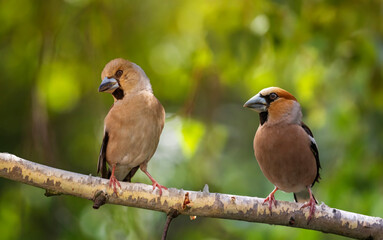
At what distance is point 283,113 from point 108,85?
112 cm

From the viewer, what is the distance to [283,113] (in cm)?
321

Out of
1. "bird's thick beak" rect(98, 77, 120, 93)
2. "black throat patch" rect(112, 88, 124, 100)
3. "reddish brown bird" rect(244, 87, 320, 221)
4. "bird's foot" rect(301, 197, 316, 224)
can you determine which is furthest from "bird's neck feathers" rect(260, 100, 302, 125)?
"bird's thick beak" rect(98, 77, 120, 93)

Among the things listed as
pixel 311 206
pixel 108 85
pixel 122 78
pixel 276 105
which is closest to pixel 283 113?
pixel 276 105

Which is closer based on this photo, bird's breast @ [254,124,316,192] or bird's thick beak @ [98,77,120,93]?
bird's thick beak @ [98,77,120,93]

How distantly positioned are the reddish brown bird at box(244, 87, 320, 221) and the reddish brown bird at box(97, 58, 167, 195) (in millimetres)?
563

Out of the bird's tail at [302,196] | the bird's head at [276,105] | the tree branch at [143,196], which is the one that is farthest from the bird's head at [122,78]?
the bird's tail at [302,196]

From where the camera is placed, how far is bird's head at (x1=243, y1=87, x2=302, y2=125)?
3.01 meters

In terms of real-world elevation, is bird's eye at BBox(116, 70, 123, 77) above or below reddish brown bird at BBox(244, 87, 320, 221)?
above

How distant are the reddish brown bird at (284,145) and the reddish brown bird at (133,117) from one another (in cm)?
56

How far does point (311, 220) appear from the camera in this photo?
3.08 m

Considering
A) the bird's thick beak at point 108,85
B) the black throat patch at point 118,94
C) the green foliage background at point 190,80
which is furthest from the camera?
the green foliage background at point 190,80

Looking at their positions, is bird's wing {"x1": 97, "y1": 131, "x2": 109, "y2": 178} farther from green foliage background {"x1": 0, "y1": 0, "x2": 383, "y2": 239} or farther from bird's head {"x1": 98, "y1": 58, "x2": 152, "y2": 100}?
green foliage background {"x1": 0, "y1": 0, "x2": 383, "y2": 239}

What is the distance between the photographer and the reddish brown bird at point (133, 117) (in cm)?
287

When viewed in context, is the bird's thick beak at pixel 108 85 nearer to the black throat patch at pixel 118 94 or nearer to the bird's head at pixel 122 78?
the bird's head at pixel 122 78
